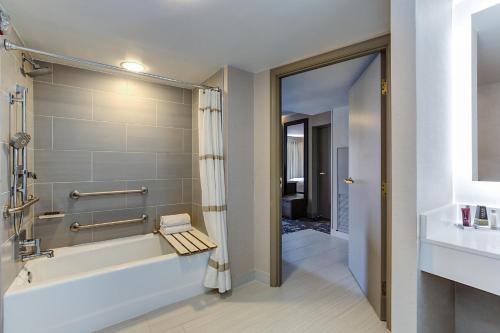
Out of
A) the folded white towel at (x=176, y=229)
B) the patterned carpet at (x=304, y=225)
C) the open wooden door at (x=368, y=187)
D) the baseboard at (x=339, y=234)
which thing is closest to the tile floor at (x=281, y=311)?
the open wooden door at (x=368, y=187)

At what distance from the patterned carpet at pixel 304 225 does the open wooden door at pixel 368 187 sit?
1.78 metres

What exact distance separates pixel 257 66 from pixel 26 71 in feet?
6.31

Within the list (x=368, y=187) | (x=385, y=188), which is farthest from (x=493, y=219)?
(x=368, y=187)

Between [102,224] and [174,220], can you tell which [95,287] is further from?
[174,220]

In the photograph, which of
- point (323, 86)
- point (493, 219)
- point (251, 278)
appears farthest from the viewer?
point (323, 86)

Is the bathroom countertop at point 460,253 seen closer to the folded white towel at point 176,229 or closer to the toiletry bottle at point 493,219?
the toiletry bottle at point 493,219

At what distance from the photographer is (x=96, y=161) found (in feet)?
7.80

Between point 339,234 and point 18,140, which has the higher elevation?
point 18,140

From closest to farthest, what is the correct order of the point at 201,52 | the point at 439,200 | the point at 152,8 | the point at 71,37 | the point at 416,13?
the point at 416,13
the point at 439,200
the point at 152,8
the point at 71,37
the point at 201,52

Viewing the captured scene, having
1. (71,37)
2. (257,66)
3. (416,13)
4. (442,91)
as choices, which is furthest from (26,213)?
(442,91)

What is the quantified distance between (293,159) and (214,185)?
4069mm

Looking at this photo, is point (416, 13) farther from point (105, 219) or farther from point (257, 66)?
point (105, 219)

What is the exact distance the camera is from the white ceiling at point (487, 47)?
53.6 inches

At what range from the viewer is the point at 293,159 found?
600cm
